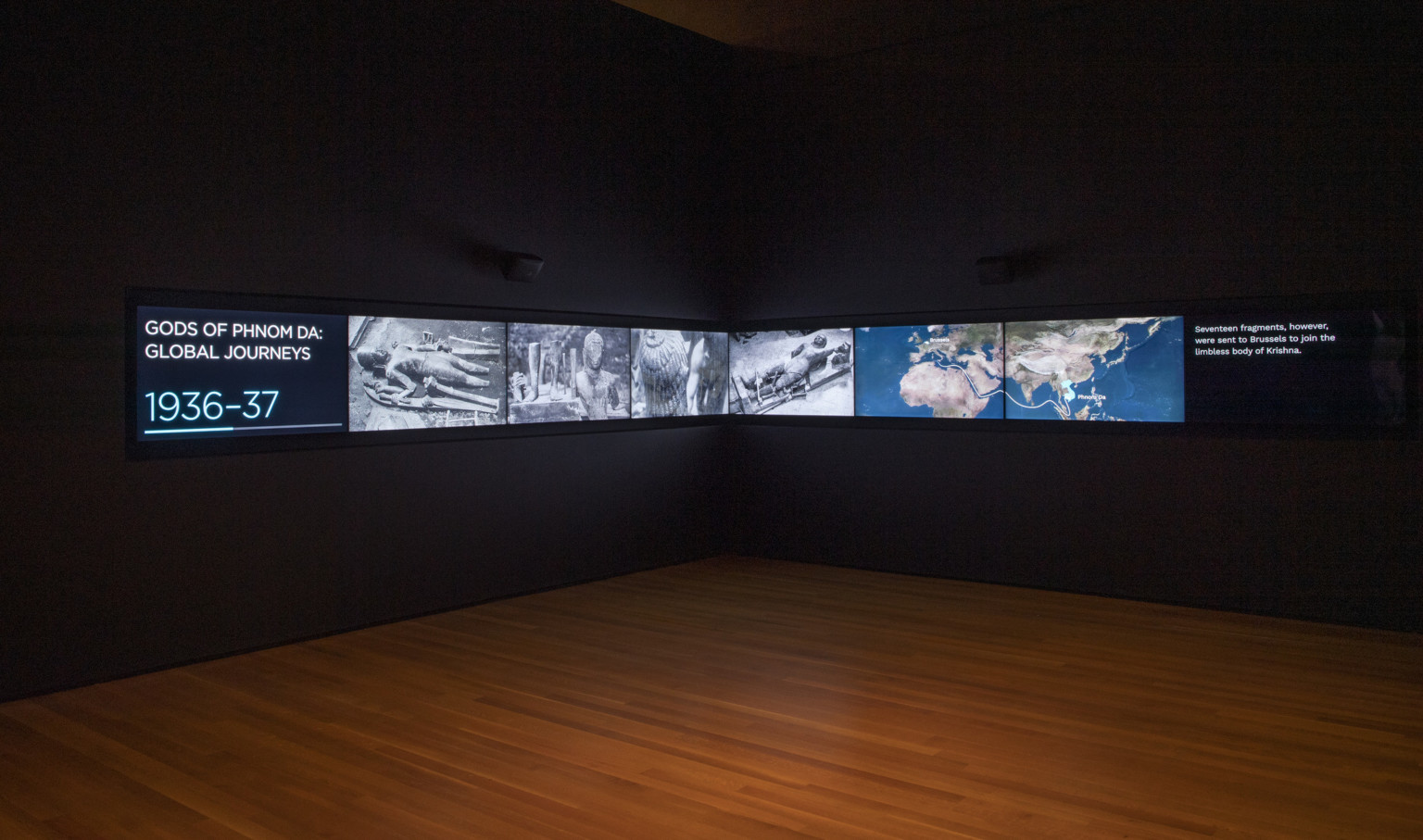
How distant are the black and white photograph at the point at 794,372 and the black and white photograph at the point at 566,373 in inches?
53.5

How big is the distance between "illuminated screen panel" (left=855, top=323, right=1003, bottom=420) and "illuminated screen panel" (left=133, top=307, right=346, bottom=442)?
405 centimetres

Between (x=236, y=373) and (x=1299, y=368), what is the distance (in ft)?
20.9

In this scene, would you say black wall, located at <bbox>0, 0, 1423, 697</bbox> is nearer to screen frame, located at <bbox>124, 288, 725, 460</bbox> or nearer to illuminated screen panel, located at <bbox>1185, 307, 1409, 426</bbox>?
screen frame, located at <bbox>124, 288, 725, 460</bbox>

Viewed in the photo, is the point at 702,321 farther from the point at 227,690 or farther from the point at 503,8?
the point at 227,690

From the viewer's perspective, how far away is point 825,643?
6.12 m

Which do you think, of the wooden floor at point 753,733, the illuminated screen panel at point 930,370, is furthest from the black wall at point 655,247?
the wooden floor at point 753,733

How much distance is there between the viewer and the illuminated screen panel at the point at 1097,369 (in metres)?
7.09

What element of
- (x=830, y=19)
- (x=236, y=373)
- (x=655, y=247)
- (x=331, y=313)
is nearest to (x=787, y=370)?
(x=655, y=247)

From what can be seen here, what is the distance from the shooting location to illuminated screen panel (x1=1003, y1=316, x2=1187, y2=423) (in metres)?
7.09

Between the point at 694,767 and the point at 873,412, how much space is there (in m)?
4.70

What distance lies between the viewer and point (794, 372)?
8891 mm

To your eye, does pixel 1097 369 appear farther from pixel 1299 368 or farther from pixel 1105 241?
pixel 1299 368

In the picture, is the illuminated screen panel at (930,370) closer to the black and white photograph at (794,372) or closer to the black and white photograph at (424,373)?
the black and white photograph at (794,372)

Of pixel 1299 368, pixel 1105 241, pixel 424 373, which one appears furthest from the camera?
pixel 1105 241
